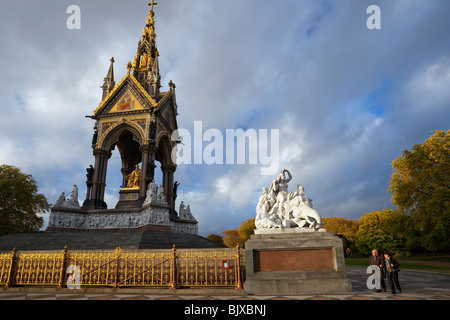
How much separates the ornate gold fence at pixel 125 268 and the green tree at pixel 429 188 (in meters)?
19.3

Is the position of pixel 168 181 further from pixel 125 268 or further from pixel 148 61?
pixel 125 268

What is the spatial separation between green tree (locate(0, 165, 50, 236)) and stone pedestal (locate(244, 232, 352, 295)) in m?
29.1

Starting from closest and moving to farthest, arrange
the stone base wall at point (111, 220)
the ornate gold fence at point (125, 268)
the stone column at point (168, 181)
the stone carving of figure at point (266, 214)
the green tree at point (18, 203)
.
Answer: the ornate gold fence at point (125, 268) < the stone carving of figure at point (266, 214) < the stone base wall at point (111, 220) < the stone column at point (168, 181) < the green tree at point (18, 203)

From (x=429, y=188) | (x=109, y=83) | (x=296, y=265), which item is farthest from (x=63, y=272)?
(x=429, y=188)

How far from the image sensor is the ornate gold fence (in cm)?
782

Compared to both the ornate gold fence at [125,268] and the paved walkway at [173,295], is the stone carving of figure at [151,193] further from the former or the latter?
the paved walkway at [173,295]

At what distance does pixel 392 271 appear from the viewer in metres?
7.50

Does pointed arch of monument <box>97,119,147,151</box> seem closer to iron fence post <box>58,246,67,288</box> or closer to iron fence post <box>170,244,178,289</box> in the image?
iron fence post <box>58,246,67,288</box>

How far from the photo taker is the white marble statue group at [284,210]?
8.30 m

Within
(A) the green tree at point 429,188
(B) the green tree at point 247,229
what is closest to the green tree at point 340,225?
(B) the green tree at point 247,229

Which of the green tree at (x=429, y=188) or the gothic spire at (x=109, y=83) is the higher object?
the gothic spire at (x=109, y=83)
